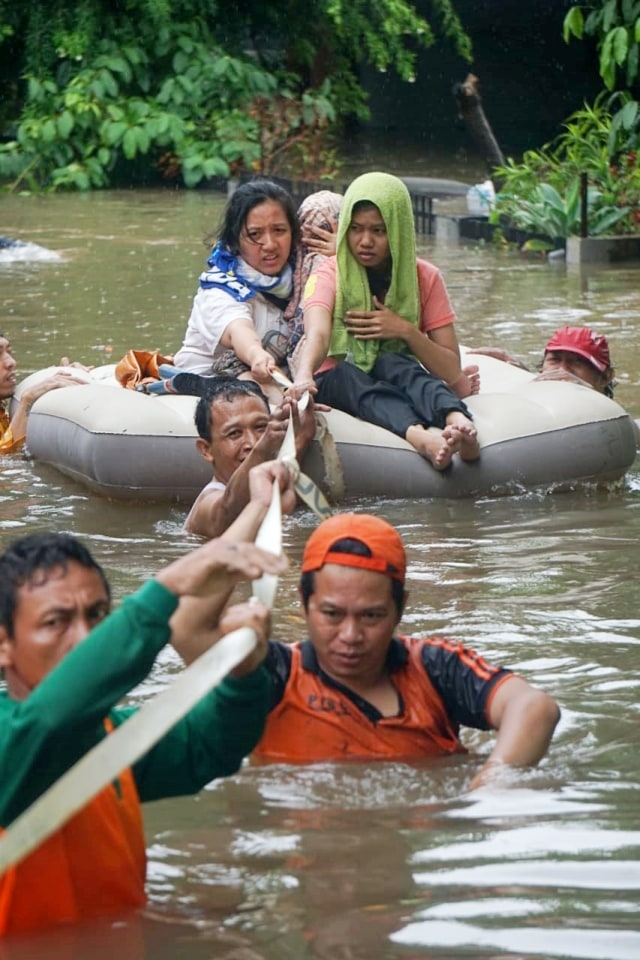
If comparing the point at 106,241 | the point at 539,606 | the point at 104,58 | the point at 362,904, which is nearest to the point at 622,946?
the point at 362,904

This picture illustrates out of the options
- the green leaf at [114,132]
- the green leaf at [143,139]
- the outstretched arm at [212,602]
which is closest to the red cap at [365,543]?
the outstretched arm at [212,602]

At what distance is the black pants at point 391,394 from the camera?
24.9ft

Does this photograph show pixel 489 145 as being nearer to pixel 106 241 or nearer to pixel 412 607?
pixel 106 241

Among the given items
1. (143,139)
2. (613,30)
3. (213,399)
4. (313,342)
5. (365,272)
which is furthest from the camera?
(143,139)

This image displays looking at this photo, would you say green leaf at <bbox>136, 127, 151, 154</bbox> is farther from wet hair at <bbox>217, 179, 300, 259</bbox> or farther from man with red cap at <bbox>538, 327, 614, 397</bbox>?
wet hair at <bbox>217, 179, 300, 259</bbox>

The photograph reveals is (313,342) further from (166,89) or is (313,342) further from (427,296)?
(166,89)

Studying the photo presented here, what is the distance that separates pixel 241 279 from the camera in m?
7.83

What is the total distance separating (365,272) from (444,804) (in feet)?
13.0

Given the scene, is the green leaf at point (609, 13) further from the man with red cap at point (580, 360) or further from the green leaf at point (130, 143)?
the green leaf at point (130, 143)

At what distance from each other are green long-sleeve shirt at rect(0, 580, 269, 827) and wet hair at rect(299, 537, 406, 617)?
0.97 m

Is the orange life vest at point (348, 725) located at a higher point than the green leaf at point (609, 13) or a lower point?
lower

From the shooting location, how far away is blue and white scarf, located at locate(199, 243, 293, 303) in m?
7.79

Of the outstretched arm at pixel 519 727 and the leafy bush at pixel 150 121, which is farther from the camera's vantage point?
the leafy bush at pixel 150 121

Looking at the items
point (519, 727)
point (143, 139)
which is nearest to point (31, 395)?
point (519, 727)
